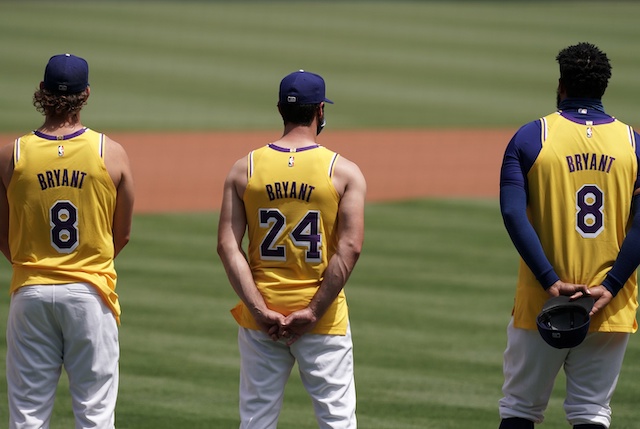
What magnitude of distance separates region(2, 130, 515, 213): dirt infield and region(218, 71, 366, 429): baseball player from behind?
990 cm

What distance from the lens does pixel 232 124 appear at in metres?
23.0

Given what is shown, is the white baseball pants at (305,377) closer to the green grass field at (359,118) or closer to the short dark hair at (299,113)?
the short dark hair at (299,113)

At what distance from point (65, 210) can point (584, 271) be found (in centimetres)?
240

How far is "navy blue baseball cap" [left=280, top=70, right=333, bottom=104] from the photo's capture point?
5.27 meters

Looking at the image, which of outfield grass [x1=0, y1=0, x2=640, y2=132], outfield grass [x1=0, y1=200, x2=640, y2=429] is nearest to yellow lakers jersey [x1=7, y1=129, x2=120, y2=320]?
outfield grass [x1=0, y1=200, x2=640, y2=429]

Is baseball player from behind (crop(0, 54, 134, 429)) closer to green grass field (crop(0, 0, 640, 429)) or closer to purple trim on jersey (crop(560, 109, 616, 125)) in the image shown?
green grass field (crop(0, 0, 640, 429))

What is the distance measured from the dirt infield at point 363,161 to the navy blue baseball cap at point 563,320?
1025 centimetres

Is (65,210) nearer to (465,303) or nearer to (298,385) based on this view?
(298,385)

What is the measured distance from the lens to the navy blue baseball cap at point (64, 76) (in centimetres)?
530

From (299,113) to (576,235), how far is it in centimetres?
140

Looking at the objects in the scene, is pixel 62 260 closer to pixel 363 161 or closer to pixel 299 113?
pixel 299 113

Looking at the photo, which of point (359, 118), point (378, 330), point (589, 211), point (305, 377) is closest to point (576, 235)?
point (589, 211)

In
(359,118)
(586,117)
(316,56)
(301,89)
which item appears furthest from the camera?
(316,56)

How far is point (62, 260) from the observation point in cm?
530
